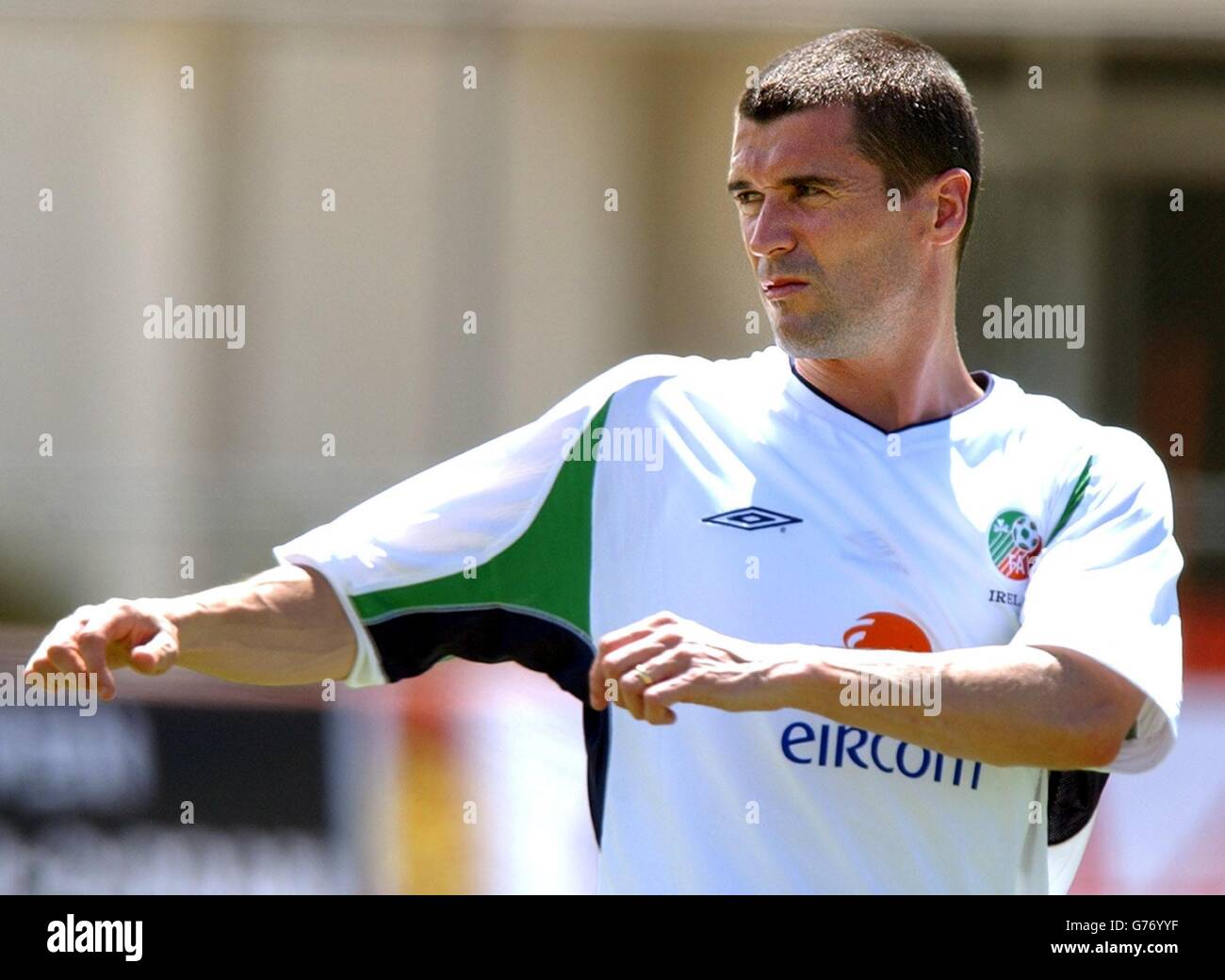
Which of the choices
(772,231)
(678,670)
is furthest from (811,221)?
(678,670)

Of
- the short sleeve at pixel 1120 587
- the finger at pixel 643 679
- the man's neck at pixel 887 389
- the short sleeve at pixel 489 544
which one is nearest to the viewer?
the finger at pixel 643 679

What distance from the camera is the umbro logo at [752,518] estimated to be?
224cm

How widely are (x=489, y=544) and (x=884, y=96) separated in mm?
787

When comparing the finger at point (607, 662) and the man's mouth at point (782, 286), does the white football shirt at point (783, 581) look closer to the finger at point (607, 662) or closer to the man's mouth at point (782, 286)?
the man's mouth at point (782, 286)

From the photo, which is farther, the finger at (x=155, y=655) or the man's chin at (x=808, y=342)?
the man's chin at (x=808, y=342)

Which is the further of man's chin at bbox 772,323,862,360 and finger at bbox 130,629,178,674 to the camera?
man's chin at bbox 772,323,862,360

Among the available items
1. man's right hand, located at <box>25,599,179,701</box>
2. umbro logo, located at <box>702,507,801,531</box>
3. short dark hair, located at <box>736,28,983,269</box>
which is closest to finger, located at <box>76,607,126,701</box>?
man's right hand, located at <box>25,599,179,701</box>

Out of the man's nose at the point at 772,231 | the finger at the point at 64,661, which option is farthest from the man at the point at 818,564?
the finger at the point at 64,661

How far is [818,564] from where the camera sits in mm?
2219

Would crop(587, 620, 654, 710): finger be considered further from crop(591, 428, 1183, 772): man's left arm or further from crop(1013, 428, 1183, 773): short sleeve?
crop(1013, 428, 1183, 773): short sleeve

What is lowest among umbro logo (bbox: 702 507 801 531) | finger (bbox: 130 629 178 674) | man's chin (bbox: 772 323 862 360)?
finger (bbox: 130 629 178 674)

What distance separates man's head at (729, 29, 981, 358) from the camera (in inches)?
89.4

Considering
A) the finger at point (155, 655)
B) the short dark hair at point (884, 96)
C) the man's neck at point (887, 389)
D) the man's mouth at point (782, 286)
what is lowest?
the finger at point (155, 655)
